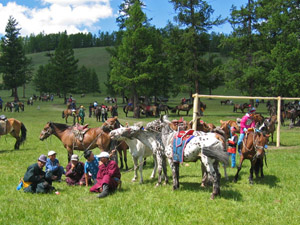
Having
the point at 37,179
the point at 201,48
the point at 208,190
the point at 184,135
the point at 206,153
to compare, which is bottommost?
the point at 208,190

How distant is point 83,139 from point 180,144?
15.7 feet

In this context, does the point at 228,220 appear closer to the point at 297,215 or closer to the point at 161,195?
the point at 297,215

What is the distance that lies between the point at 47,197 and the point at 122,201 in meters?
2.08

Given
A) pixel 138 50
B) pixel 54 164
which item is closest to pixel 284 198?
pixel 54 164

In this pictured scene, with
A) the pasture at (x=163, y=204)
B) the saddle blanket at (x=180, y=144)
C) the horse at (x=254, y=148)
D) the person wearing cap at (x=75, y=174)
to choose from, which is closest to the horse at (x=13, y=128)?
the pasture at (x=163, y=204)

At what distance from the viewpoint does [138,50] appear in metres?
39.6

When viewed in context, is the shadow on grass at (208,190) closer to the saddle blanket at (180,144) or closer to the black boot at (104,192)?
the saddle blanket at (180,144)

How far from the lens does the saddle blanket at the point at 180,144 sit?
8000 millimetres

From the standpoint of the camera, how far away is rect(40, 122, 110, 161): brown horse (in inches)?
438

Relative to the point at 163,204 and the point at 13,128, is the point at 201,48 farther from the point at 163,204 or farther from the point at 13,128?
the point at 163,204

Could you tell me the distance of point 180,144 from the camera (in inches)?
316

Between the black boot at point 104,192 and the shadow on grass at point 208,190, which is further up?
the black boot at point 104,192

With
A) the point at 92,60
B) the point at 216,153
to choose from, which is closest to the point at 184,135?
the point at 216,153

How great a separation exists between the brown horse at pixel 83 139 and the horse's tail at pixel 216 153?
4.72 m
